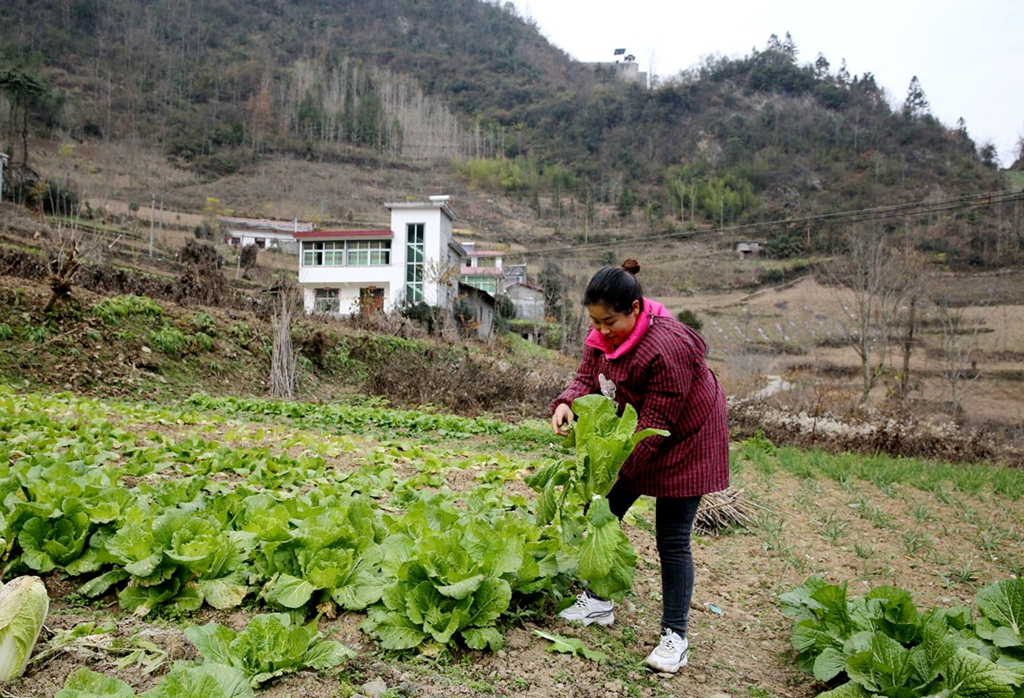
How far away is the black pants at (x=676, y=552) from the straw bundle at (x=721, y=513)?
8.76ft

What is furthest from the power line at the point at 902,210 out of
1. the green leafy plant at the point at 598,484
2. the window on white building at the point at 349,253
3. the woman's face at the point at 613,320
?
the green leafy plant at the point at 598,484

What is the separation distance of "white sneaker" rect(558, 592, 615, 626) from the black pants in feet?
0.83

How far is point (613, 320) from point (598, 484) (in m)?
0.60

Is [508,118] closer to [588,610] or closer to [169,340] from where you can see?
[169,340]

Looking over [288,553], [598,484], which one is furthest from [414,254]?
[598,484]

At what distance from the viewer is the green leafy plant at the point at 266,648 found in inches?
72.3

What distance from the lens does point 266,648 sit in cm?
188

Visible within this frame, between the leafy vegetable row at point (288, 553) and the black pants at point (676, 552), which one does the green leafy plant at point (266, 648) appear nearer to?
the leafy vegetable row at point (288, 553)

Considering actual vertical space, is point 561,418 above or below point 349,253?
below

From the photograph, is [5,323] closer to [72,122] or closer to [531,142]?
[72,122]

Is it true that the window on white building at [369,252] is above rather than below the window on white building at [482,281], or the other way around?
above

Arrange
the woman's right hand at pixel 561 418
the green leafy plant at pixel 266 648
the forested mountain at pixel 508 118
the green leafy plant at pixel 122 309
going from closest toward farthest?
the green leafy plant at pixel 266 648, the woman's right hand at pixel 561 418, the green leafy plant at pixel 122 309, the forested mountain at pixel 508 118

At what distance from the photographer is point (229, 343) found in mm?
12844

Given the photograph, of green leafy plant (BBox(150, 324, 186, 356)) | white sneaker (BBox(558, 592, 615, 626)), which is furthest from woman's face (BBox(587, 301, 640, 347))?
green leafy plant (BBox(150, 324, 186, 356))
